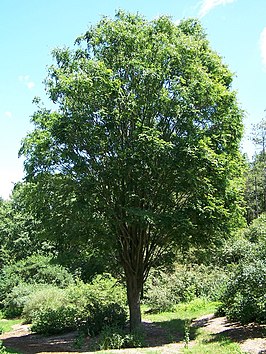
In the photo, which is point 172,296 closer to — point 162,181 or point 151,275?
point 151,275

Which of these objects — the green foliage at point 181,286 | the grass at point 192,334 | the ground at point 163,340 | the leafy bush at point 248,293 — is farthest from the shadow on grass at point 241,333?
the green foliage at point 181,286

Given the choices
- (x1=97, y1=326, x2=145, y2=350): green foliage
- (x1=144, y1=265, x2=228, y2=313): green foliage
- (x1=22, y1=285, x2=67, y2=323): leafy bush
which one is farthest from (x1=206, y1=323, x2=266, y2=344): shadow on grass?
(x1=22, y1=285, x2=67, y2=323): leafy bush

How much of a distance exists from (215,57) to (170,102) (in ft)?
11.7

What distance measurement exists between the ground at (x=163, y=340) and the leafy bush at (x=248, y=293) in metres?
0.33

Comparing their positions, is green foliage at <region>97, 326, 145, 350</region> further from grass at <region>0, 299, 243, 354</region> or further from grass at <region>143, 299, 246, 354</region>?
grass at <region>143, 299, 246, 354</region>

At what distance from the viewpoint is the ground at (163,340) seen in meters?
9.83

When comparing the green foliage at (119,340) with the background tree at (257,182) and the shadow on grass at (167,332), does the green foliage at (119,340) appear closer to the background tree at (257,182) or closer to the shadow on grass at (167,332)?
→ the shadow on grass at (167,332)

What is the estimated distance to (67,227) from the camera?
41.4 feet

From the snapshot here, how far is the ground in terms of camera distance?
387 inches

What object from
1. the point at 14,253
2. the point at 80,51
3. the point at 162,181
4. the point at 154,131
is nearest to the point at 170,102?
the point at 154,131

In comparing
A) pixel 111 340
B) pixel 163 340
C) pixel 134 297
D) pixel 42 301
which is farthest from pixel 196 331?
pixel 42 301

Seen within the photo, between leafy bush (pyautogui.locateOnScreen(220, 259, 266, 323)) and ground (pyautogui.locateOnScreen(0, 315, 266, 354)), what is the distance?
0.33 meters

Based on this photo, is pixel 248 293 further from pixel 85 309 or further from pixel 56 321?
pixel 56 321

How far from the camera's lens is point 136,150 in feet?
39.2
